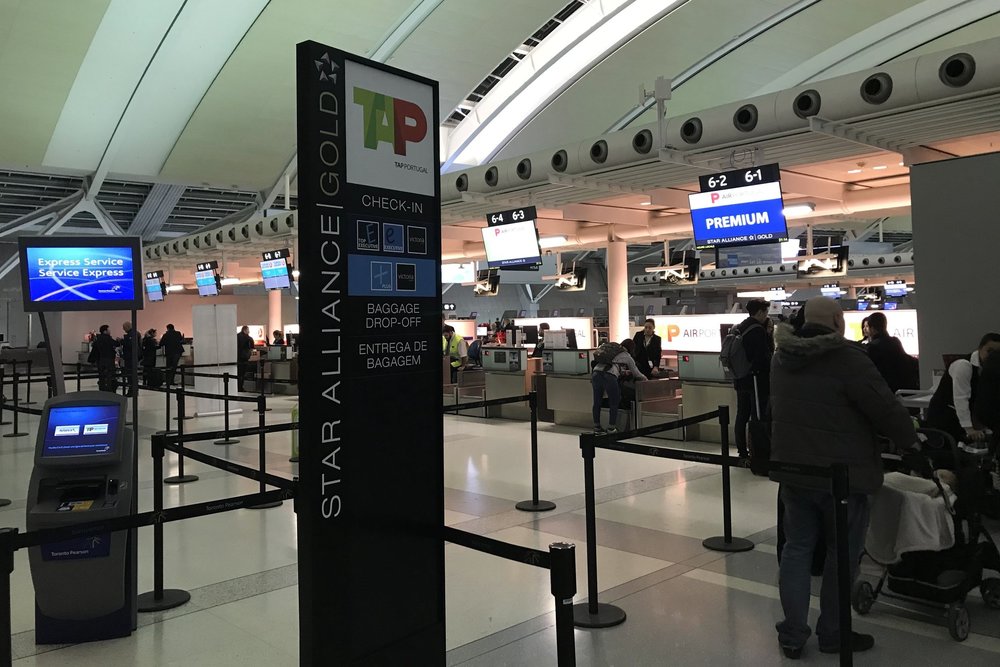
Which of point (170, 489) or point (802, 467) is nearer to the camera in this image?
point (802, 467)

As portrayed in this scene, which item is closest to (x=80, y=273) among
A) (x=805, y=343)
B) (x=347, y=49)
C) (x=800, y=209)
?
(x=805, y=343)

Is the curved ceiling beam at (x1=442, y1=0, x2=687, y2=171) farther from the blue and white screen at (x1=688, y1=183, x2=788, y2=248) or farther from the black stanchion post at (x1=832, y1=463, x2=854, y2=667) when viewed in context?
the black stanchion post at (x1=832, y1=463, x2=854, y2=667)

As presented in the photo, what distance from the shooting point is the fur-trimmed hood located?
3363 millimetres

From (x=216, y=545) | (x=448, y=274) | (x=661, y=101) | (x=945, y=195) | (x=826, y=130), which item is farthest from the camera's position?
(x=448, y=274)

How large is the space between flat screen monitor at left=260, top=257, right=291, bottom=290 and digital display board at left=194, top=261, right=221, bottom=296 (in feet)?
13.6

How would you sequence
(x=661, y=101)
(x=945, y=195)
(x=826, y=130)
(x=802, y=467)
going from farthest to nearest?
(x=661, y=101)
(x=826, y=130)
(x=945, y=195)
(x=802, y=467)

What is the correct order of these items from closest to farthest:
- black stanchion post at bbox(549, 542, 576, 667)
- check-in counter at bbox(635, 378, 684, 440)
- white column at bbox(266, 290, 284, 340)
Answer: black stanchion post at bbox(549, 542, 576, 667) < check-in counter at bbox(635, 378, 684, 440) < white column at bbox(266, 290, 284, 340)

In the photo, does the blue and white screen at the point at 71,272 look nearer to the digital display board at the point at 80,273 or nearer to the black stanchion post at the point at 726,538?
the digital display board at the point at 80,273

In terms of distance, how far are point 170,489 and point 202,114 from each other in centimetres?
1763

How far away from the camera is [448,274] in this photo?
22156 mm

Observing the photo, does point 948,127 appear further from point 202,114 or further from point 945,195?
point 202,114

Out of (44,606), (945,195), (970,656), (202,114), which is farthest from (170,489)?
(202,114)

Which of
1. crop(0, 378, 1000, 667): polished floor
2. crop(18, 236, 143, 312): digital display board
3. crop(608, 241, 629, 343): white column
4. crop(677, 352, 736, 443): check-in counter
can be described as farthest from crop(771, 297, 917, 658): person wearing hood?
crop(608, 241, 629, 343): white column

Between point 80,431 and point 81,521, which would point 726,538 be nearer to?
point 81,521
